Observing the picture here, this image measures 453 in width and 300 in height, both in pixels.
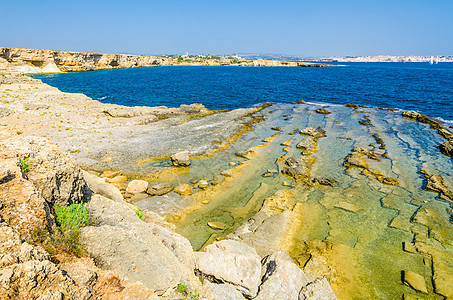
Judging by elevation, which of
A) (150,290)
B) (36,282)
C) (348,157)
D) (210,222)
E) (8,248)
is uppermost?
(8,248)

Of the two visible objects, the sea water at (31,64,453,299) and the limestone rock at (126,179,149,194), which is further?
the limestone rock at (126,179,149,194)

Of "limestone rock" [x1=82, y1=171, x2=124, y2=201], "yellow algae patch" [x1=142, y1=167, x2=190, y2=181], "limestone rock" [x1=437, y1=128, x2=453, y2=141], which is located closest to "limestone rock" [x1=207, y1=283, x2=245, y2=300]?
"limestone rock" [x1=82, y1=171, x2=124, y2=201]

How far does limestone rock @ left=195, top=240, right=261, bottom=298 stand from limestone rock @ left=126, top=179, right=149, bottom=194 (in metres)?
10.0

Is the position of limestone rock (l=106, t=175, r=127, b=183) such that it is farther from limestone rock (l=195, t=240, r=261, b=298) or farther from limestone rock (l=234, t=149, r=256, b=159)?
limestone rock (l=195, t=240, r=261, b=298)

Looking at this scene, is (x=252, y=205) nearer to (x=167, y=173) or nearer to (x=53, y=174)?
(x=167, y=173)

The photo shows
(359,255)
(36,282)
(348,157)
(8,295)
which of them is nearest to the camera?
(8,295)

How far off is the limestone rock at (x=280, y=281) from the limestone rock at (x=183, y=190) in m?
9.58

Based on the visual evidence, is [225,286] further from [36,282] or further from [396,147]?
[396,147]

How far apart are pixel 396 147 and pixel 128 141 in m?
31.7

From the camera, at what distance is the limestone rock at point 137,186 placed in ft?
59.3

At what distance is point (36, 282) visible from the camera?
16.0ft

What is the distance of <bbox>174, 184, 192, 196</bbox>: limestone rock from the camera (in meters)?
18.3

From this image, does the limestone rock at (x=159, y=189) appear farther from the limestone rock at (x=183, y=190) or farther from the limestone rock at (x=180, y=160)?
the limestone rock at (x=180, y=160)

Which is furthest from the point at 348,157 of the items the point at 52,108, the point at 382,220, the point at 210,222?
the point at 52,108
